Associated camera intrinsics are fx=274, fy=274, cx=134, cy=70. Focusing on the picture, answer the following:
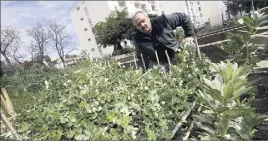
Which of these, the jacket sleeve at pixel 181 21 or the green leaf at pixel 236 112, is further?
the jacket sleeve at pixel 181 21

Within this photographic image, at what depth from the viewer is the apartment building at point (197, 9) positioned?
61.9m

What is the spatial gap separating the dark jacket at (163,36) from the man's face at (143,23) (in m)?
0.12

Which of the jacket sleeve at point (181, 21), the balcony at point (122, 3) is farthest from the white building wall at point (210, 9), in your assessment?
the jacket sleeve at point (181, 21)

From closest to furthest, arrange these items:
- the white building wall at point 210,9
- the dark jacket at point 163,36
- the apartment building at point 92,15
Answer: the dark jacket at point 163,36 < the apartment building at point 92,15 < the white building wall at point 210,9

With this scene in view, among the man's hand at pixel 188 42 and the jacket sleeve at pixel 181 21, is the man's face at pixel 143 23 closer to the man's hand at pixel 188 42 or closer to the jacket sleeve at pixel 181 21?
the jacket sleeve at pixel 181 21

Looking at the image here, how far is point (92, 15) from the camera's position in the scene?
4966 cm

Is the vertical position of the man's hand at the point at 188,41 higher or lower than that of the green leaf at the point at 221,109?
higher

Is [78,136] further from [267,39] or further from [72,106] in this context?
[267,39]

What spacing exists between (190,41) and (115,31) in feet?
109

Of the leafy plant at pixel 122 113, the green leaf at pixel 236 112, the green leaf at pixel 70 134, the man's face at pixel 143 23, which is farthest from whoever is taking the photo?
the man's face at pixel 143 23

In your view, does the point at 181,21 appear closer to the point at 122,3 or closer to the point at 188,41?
the point at 188,41

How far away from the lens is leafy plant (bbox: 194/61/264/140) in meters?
1.46

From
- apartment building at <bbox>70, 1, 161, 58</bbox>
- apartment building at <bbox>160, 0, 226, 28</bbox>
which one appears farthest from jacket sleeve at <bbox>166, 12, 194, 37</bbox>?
apartment building at <bbox>160, 0, 226, 28</bbox>

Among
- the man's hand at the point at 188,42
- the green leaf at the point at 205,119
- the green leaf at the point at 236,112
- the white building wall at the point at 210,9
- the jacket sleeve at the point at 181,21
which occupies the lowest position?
the green leaf at the point at 205,119
